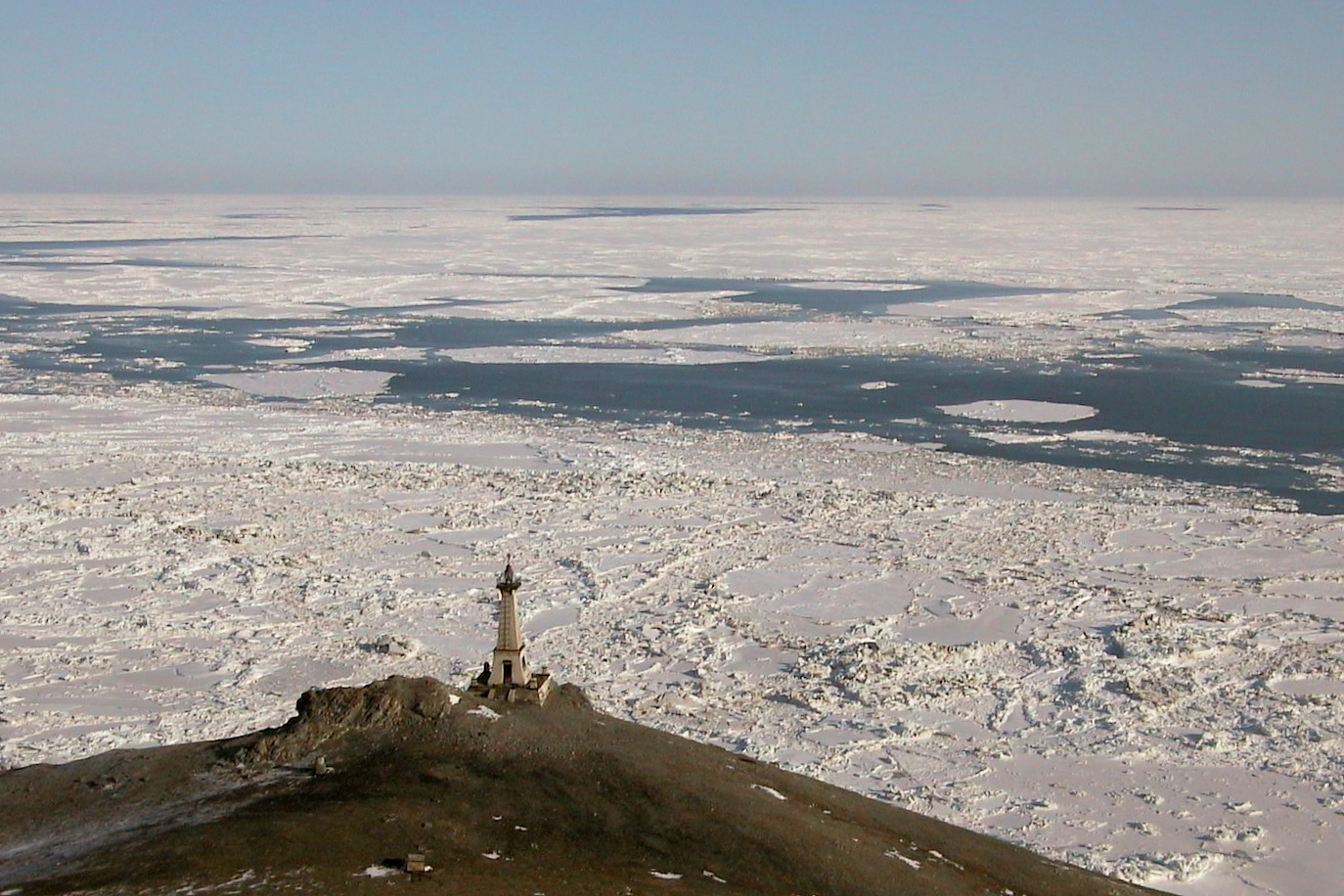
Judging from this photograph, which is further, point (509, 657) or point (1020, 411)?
point (1020, 411)

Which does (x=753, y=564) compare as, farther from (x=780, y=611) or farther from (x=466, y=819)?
(x=466, y=819)

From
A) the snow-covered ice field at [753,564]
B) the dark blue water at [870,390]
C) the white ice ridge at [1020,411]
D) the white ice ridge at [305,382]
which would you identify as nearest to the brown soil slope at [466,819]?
the snow-covered ice field at [753,564]

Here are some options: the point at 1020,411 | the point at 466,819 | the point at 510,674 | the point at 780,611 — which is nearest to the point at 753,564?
the point at 780,611

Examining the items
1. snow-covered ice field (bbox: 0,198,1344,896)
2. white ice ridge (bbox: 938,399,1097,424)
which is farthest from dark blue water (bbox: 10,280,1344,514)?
white ice ridge (bbox: 938,399,1097,424)

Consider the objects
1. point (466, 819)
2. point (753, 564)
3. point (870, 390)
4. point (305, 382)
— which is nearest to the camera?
point (466, 819)

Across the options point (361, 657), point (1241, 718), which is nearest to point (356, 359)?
point (361, 657)

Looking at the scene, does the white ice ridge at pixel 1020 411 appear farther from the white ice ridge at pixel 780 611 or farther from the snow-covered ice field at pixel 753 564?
the white ice ridge at pixel 780 611
